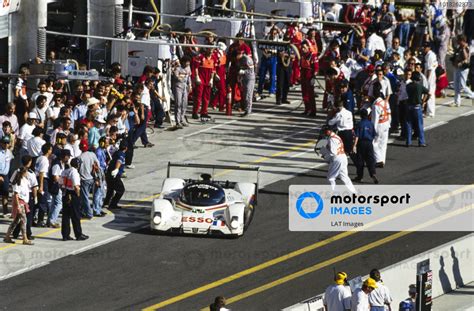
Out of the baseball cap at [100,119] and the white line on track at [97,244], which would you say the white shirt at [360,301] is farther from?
the baseball cap at [100,119]

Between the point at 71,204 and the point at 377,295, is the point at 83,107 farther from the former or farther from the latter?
the point at 377,295

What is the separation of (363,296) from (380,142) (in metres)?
9.50

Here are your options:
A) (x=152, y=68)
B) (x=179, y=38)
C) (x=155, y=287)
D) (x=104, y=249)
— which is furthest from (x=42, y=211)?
(x=179, y=38)

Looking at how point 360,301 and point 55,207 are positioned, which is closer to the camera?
point 360,301

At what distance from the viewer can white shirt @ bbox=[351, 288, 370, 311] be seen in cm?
2741

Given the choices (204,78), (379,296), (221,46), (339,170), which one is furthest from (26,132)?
(379,296)

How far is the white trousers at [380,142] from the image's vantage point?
3638cm

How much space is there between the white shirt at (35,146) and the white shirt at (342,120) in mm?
6406

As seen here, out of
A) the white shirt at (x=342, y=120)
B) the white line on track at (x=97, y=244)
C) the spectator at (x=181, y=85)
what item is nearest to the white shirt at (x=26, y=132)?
the white line on track at (x=97, y=244)

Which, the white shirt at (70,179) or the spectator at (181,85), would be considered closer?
the white shirt at (70,179)

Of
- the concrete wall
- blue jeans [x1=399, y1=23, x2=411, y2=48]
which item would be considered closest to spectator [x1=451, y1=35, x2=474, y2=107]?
blue jeans [x1=399, y1=23, x2=411, y2=48]

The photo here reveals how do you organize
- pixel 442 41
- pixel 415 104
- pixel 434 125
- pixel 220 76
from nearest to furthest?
pixel 415 104 → pixel 220 76 → pixel 434 125 → pixel 442 41

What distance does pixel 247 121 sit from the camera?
134ft

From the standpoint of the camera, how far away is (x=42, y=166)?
31.9m
